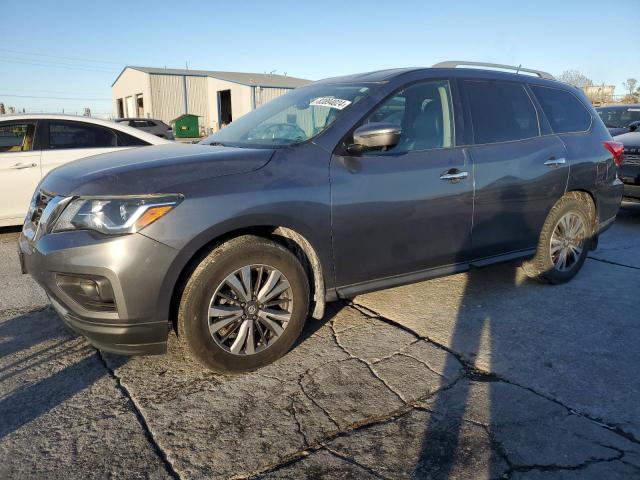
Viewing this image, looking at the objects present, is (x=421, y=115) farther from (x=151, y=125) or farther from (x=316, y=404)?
(x=151, y=125)

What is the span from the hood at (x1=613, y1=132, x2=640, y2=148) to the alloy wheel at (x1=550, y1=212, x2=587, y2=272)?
12.0 ft

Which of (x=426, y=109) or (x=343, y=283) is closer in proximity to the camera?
(x=343, y=283)

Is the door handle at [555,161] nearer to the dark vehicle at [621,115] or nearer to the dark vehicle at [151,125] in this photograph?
the dark vehicle at [621,115]

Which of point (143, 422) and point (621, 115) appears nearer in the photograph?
point (143, 422)

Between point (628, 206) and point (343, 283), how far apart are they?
24.5 ft

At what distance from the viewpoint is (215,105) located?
127ft

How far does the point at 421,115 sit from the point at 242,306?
1.88m

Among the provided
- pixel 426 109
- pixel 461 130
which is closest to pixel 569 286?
pixel 461 130

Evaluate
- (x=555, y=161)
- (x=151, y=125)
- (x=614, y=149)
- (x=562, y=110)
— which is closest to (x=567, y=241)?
(x=555, y=161)

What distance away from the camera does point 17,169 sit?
5762 mm

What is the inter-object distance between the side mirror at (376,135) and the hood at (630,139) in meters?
5.87

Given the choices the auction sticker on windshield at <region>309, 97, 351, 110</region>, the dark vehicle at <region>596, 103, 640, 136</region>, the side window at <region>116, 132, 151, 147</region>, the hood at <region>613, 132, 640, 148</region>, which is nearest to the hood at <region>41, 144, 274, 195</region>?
the auction sticker on windshield at <region>309, 97, 351, 110</region>

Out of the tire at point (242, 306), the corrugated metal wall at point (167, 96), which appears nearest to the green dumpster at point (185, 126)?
the corrugated metal wall at point (167, 96)

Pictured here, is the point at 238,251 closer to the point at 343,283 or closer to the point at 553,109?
the point at 343,283
